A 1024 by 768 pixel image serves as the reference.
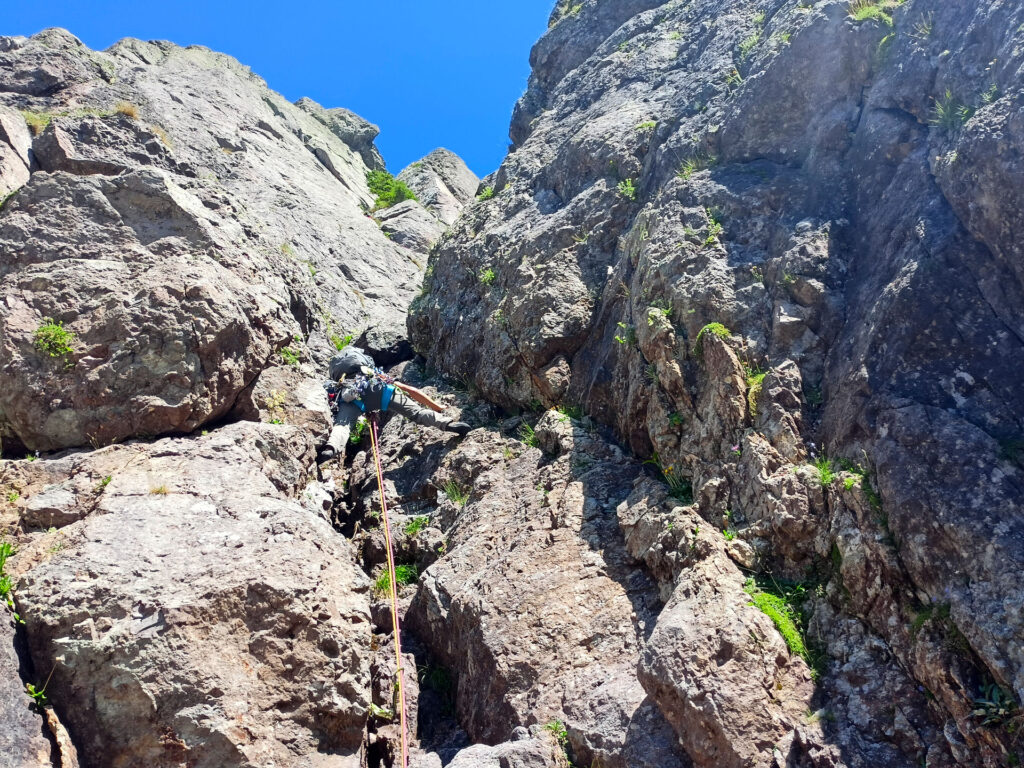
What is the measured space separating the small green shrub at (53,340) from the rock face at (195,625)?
1.58m

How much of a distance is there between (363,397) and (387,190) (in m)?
19.3

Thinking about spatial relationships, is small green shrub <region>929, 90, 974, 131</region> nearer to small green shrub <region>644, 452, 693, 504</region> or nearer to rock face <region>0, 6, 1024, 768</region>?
rock face <region>0, 6, 1024, 768</region>

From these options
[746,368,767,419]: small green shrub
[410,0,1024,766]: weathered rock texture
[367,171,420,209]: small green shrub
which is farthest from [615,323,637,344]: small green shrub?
[367,171,420,209]: small green shrub

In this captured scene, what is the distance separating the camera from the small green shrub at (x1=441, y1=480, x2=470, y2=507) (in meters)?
10.5

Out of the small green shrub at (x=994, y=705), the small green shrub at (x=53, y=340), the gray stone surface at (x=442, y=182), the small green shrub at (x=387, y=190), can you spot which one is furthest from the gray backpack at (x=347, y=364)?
the small green shrub at (x=387, y=190)

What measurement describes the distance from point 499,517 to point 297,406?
12.5 ft

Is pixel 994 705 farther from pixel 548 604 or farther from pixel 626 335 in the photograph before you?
pixel 626 335

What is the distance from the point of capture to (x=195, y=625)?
6.34m

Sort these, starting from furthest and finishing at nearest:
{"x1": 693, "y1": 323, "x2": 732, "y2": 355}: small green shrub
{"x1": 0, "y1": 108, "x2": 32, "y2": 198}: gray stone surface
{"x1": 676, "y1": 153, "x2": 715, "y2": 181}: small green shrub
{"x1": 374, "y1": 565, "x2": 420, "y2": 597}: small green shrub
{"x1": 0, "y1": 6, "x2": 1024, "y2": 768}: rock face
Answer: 1. {"x1": 676, "y1": 153, "x2": 715, "y2": 181}: small green shrub
2. {"x1": 0, "y1": 108, "x2": 32, "y2": 198}: gray stone surface
3. {"x1": 374, "y1": 565, "x2": 420, "y2": 597}: small green shrub
4. {"x1": 693, "y1": 323, "x2": 732, "y2": 355}: small green shrub
5. {"x1": 0, "y1": 6, "x2": 1024, "y2": 768}: rock face

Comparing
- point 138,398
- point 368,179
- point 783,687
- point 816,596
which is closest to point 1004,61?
point 816,596

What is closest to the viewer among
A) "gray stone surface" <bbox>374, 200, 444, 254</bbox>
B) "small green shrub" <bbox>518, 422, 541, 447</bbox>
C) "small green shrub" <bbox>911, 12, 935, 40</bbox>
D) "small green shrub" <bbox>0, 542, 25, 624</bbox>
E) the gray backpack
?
"small green shrub" <bbox>0, 542, 25, 624</bbox>

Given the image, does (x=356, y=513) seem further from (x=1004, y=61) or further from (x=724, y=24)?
(x=724, y=24)

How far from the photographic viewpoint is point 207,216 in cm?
1170

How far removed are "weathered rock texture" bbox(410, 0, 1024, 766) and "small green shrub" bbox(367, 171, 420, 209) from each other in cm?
1543
